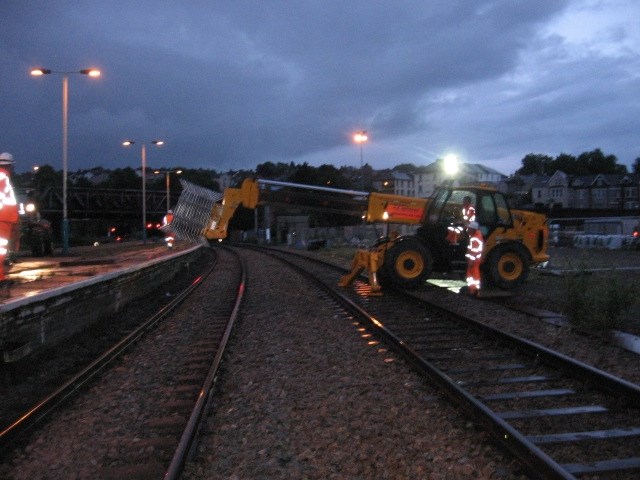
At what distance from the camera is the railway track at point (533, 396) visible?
519 centimetres

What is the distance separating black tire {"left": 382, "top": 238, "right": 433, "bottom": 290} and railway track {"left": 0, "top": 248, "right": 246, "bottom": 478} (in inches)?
220

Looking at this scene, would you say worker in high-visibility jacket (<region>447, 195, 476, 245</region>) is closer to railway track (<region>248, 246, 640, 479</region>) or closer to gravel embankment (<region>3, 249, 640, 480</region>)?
gravel embankment (<region>3, 249, 640, 480</region>)

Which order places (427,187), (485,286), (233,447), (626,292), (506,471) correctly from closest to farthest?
1. (506,471)
2. (233,447)
3. (626,292)
4. (485,286)
5. (427,187)

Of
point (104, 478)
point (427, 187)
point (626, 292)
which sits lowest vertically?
point (104, 478)

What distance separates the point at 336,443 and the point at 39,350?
5883 millimetres

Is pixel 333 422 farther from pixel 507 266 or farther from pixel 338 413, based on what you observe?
pixel 507 266

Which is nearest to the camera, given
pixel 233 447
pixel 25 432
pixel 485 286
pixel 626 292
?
pixel 233 447

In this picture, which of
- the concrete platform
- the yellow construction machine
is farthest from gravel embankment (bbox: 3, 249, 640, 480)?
the yellow construction machine

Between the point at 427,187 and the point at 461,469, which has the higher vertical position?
the point at 427,187

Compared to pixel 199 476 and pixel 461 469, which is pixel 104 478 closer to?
pixel 199 476

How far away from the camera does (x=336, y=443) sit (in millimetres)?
5859

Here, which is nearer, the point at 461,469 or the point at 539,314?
the point at 461,469

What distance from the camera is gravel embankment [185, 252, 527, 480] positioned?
17.4ft

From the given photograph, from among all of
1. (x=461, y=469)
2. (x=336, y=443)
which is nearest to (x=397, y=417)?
(x=336, y=443)
